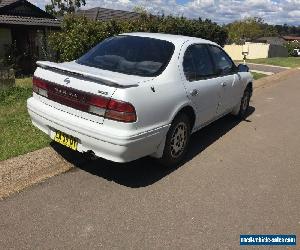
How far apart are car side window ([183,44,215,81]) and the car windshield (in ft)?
1.00

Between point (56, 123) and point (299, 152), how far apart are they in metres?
3.89

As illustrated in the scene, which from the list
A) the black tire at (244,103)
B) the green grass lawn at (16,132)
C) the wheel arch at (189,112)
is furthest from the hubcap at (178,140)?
the black tire at (244,103)

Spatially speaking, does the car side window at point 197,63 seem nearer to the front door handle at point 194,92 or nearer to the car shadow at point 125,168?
the front door handle at point 194,92

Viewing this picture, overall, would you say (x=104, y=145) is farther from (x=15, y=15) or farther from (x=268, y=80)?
(x=15, y=15)

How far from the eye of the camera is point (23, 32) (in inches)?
763

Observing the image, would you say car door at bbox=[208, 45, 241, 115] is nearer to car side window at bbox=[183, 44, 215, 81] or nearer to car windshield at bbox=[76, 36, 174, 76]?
car side window at bbox=[183, 44, 215, 81]

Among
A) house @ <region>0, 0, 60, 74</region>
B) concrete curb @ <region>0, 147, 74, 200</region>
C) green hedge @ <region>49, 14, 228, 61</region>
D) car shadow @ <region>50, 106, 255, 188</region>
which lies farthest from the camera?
house @ <region>0, 0, 60, 74</region>

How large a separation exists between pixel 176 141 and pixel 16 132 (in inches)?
99.4

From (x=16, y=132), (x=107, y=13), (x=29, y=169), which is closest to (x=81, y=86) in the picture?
(x=29, y=169)

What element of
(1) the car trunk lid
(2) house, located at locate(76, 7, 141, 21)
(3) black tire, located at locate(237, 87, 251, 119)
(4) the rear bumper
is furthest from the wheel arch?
(2) house, located at locate(76, 7, 141, 21)

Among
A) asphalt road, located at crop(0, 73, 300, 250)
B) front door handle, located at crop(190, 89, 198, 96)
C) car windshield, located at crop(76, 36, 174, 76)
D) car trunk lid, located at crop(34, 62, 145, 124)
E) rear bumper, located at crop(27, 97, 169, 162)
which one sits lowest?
asphalt road, located at crop(0, 73, 300, 250)

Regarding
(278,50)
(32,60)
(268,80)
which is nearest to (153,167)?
(268,80)

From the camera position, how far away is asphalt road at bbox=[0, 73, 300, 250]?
10.8 feet

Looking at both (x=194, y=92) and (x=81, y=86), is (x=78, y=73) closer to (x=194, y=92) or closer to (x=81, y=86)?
(x=81, y=86)
